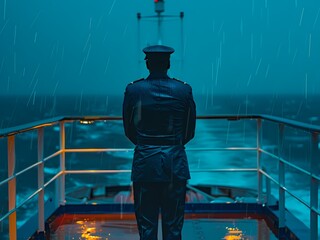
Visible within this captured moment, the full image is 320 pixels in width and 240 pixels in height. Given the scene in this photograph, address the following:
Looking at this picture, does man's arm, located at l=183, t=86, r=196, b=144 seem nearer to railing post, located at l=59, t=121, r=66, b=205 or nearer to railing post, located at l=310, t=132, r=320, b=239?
railing post, located at l=310, t=132, r=320, b=239

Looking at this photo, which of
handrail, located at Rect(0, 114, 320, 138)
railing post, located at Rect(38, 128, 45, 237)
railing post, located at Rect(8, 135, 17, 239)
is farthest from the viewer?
railing post, located at Rect(38, 128, 45, 237)

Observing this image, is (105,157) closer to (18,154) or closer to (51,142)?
(18,154)

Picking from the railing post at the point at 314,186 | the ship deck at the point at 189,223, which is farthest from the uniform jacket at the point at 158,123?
the ship deck at the point at 189,223

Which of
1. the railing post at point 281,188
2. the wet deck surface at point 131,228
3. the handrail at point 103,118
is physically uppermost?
the handrail at point 103,118

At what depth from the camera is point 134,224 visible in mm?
4383

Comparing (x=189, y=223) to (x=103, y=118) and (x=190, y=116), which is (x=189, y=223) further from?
(x=190, y=116)

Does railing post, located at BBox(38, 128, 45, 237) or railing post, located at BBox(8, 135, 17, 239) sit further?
railing post, located at BBox(38, 128, 45, 237)

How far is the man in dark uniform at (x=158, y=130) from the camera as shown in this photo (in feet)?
8.68

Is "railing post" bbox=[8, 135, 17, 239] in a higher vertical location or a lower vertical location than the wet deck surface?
higher

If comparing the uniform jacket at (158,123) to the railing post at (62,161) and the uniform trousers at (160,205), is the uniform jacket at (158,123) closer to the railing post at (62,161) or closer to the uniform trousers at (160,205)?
the uniform trousers at (160,205)

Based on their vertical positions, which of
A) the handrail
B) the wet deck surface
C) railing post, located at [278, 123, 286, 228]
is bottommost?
the wet deck surface

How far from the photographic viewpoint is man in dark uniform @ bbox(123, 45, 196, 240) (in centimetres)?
265

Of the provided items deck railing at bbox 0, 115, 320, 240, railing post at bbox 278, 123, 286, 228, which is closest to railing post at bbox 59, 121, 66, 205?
deck railing at bbox 0, 115, 320, 240

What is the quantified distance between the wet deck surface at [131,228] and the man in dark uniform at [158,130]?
1.29 meters
